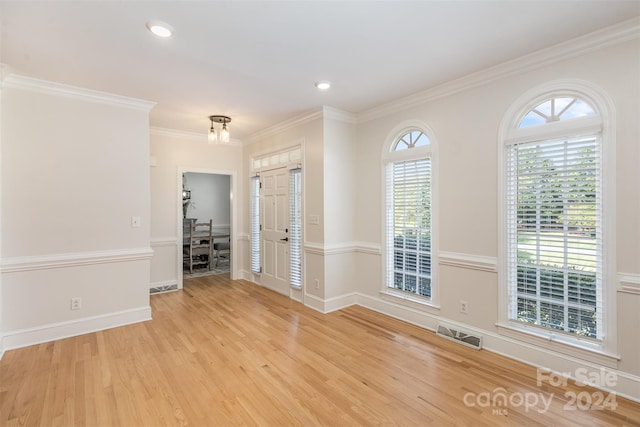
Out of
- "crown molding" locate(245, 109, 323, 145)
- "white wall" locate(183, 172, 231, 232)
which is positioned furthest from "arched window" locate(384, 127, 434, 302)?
"white wall" locate(183, 172, 231, 232)

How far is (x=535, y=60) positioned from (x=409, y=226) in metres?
1.99

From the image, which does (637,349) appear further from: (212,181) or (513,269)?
(212,181)

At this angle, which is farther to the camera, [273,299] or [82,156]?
[273,299]

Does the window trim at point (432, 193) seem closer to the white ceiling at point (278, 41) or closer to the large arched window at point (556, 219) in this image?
the white ceiling at point (278, 41)

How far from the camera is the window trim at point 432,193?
3387 millimetres

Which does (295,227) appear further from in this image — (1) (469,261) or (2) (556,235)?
(2) (556,235)

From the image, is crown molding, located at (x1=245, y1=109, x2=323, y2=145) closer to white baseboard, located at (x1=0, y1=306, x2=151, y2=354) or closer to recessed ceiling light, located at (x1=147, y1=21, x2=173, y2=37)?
recessed ceiling light, located at (x1=147, y1=21, x2=173, y2=37)

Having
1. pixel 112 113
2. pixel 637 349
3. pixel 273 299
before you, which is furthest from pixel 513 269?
pixel 112 113

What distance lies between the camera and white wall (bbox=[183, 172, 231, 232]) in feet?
27.4

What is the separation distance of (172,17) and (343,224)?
2953 millimetres

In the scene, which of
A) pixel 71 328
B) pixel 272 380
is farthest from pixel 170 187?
pixel 272 380

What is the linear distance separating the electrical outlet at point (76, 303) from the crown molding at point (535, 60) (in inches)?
167

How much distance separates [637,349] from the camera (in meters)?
2.17

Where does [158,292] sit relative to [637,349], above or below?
below
